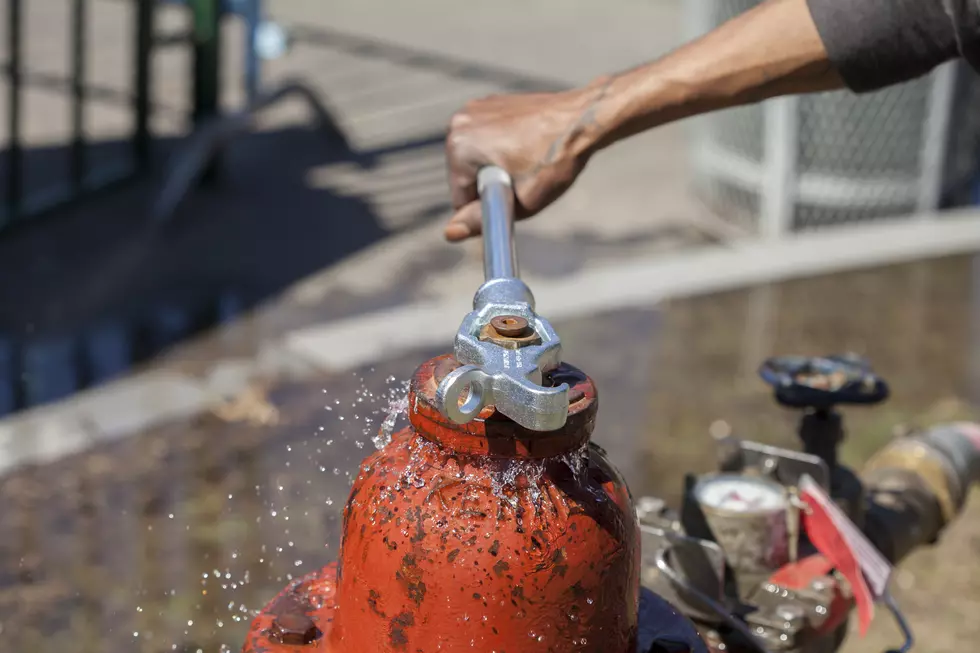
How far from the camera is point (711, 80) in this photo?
150 centimetres

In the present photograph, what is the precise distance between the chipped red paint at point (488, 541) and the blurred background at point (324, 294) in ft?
1.08

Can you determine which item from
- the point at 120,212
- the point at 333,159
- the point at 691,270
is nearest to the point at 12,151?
the point at 120,212

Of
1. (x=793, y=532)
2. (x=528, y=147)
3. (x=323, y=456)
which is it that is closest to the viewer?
(x=528, y=147)

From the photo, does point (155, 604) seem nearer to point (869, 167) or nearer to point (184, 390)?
point (184, 390)

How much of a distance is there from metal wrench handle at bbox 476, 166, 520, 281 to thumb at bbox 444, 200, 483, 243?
32mm

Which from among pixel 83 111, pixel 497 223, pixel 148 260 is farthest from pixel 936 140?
pixel 497 223

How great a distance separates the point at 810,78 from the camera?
1.51m

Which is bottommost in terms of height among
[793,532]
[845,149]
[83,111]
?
[83,111]

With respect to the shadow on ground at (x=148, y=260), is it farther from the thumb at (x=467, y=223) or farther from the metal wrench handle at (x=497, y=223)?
the metal wrench handle at (x=497, y=223)

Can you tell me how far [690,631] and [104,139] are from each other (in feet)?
20.3

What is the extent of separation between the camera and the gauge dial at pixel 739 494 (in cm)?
168

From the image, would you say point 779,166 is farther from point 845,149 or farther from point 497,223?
point 497,223

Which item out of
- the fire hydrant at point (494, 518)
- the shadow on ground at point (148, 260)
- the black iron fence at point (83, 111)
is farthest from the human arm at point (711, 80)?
the black iron fence at point (83, 111)

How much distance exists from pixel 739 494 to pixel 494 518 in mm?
772
